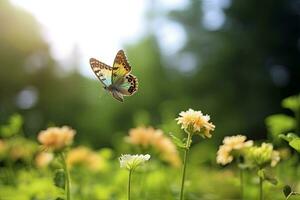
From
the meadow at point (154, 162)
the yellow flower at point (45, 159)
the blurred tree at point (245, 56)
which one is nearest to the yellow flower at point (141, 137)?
the meadow at point (154, 162)

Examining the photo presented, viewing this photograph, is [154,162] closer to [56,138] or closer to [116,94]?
[56,138]

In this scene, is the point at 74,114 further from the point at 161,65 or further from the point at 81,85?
the point at 161,65

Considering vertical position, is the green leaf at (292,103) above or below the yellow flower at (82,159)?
above

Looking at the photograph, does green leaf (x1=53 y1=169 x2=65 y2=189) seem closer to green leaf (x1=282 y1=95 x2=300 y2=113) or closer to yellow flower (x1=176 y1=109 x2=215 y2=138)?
yellow flower (x1=176 y1=109 x2=215 y2=138)

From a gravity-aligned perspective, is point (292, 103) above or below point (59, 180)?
above

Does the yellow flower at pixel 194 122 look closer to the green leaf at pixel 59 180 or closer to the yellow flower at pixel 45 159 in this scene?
the green leaf at pixel 59 180

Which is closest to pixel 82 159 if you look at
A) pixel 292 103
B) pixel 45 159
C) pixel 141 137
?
pixel 45 159

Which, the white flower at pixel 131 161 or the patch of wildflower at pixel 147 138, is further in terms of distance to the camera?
the patch of wildflower at pixel 147 138
